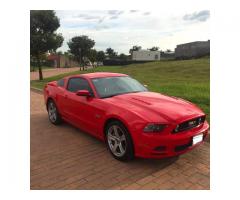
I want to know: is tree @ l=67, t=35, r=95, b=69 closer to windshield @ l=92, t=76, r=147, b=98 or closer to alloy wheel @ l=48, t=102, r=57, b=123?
alloy wheel @ l=48, t=102, r=57, b=123

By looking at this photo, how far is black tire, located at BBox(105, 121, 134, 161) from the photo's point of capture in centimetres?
350

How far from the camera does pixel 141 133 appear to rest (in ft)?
10.8

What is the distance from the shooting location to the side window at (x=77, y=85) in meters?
4.70

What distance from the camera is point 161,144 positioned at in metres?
3.28

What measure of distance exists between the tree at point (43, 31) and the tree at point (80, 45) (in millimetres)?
21963

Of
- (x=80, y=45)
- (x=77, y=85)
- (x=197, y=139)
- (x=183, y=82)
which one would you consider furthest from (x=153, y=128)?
(x=80, y=45)

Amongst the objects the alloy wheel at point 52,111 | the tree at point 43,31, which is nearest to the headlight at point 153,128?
the alloy wheel at point 52,111

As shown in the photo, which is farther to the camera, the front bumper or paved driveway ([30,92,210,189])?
the front bumper

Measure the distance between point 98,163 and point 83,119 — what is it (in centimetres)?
113

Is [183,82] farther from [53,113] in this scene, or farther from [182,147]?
[182,147]

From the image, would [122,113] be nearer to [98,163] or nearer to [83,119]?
[98,163]

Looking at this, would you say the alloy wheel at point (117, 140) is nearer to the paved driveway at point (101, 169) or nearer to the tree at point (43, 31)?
the paved driveway at point (101, 169)

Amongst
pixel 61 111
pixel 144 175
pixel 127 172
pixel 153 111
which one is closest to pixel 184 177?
pixel 144 175

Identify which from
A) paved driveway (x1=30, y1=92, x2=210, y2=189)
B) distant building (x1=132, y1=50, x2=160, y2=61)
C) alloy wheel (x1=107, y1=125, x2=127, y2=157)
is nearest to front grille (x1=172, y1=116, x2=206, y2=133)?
paved driveway (x1=30, y1=92, x2=210, y2=189)
